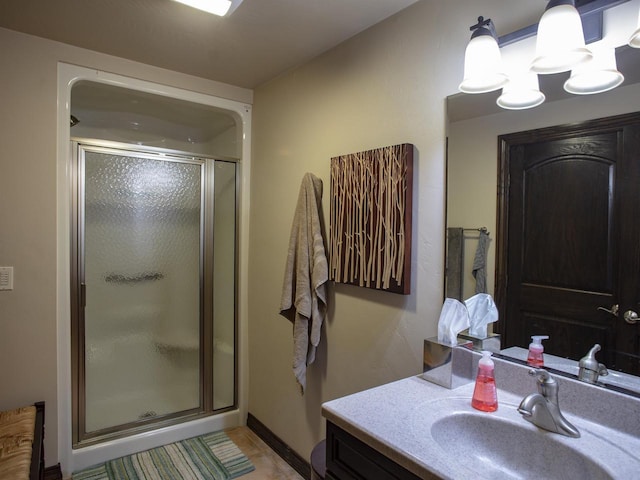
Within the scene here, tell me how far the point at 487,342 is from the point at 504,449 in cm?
37

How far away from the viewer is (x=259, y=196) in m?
2.65

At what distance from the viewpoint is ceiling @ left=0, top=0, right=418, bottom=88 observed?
5.59 ft

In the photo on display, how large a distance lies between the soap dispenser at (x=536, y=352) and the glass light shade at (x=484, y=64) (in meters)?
0.81

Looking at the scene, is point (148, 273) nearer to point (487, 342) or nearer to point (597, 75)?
point (487, 342)

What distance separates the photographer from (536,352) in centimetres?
130

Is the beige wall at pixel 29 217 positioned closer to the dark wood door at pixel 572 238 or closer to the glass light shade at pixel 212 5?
the glass light shade at pixel 212 5

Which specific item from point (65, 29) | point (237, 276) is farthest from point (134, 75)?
point (237, 276)

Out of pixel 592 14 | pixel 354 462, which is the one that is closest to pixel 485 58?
pixel 592 14

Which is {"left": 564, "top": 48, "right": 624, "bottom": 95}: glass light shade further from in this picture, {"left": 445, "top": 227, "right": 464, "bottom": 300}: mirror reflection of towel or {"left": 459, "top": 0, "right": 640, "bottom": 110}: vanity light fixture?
{"left": 445, "top": 227, "right": 464, "bottom": 300}: mirror reflection of towel

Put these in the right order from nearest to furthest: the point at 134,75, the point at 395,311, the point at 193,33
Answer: the point at 395,311 → the point at 193,33 → the point at 134,75

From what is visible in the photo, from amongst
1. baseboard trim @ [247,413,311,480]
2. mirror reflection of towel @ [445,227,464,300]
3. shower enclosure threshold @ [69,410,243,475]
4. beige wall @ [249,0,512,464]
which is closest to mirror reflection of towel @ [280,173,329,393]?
beige wall @ [249,0,512,464]

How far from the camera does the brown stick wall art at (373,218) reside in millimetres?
1608

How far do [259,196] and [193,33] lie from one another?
102 cm

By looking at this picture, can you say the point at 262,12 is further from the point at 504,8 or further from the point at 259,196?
the point at 259,196
